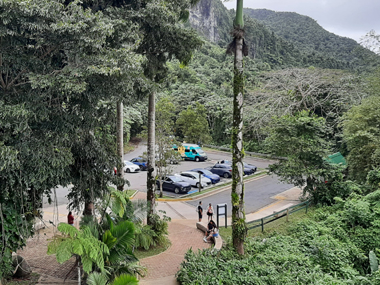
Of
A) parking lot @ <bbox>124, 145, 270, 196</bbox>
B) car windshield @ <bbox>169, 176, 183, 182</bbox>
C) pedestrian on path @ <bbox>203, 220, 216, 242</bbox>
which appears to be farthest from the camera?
parking lot @ <bbox>124, 145, 270, 196</bbox>

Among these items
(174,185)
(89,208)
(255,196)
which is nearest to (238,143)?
(89,208)

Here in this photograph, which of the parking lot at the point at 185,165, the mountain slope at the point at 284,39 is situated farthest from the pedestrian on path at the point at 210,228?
the mountain slope at the point at 284,39

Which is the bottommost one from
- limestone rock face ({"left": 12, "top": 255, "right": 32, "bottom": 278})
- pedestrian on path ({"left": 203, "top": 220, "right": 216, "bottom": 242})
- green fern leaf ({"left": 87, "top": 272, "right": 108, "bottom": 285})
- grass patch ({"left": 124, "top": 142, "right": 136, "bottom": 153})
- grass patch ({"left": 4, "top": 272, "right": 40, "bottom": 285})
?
grass patch ({"left": 124, "top": 142, "right": 136, "bottom": 153})

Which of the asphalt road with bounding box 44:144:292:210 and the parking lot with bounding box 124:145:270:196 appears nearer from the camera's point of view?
A: the asphalt road with bounding box 44:144:292:210

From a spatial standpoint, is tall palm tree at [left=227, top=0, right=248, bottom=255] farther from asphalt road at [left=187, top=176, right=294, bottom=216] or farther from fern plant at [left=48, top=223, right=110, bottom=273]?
asphalt road at [left=187, top=176, right=294, bottom=216]

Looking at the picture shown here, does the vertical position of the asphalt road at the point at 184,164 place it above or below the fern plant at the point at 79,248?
below

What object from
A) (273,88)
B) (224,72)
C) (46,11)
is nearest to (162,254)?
(46,11)

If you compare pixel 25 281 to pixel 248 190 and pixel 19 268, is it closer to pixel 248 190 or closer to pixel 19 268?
pixel 19 268

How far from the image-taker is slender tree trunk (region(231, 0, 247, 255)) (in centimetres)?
927

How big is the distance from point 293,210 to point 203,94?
124 feet

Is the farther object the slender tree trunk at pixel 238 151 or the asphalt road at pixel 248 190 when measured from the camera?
the asphalt road at pixel 248 190

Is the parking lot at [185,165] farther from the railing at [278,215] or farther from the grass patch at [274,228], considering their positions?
the grass patch at [274,228]

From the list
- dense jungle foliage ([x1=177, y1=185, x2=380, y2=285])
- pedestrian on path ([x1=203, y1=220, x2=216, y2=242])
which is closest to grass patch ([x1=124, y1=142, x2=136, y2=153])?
pedestrian on path ([x1=203, y1=220, x2=216, y2=242])

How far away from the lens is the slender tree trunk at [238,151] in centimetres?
927
